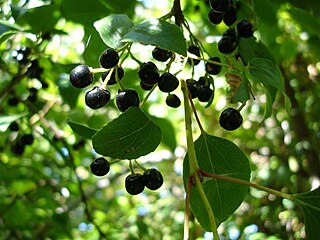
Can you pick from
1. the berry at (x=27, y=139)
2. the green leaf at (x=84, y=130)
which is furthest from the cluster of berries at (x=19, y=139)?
the green leaf at (x=84, y=130)

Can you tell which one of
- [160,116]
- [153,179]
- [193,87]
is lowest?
[160,116]

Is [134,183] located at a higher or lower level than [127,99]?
lower

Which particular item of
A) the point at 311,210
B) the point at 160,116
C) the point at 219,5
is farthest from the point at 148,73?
the point at 160,116

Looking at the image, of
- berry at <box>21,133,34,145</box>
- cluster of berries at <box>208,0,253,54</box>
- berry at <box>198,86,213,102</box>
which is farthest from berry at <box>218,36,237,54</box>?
berry at <box>21,133,34,145</box>

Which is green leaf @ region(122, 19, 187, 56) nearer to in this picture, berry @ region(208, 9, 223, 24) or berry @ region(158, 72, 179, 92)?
berry @ region(158, 72, 179, 92)

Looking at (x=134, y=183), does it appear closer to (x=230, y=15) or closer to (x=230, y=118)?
(x=230, y=118)

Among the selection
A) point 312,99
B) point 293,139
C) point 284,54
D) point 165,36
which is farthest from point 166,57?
point 312,99
